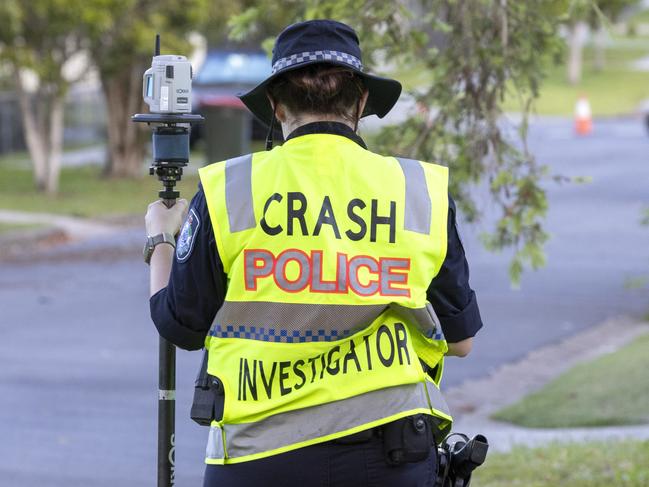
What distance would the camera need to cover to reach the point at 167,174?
11.2 ft

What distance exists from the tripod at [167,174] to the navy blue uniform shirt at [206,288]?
0.47 m

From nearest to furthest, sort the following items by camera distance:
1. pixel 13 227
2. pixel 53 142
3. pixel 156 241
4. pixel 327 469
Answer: pixel 327 469, pixel 156 241, pixel 13 227, pixel 53 142

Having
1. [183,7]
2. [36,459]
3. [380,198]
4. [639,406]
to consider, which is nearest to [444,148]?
[380,198]

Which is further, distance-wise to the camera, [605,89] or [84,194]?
[605,89]

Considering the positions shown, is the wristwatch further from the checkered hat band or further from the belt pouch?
the belt pouch

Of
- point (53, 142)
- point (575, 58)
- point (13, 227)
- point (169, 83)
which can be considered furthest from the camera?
point (575, 58)

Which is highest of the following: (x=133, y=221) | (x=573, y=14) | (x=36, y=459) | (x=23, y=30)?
(x=23, y=30)

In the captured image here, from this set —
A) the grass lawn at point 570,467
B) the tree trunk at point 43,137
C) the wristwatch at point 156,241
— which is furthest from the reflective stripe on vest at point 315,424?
the tree trunk at point 43,137

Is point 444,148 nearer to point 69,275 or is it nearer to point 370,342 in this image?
point 370,342

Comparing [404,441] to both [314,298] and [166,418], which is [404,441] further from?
[166,418]

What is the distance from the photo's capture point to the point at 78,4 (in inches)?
739

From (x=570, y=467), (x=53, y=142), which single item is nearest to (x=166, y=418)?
(x=570, y=467)

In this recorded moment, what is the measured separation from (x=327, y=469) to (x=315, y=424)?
0.32ft

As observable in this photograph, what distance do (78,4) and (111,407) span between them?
11599 mm
